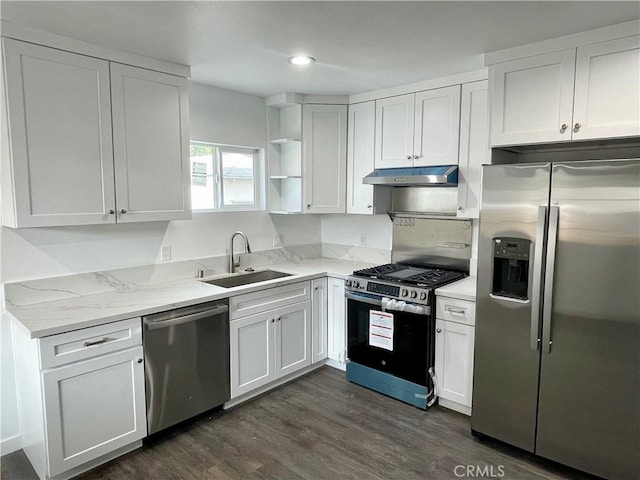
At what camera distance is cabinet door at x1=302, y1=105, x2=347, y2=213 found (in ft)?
12.1

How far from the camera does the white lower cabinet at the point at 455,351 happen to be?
2820 millimetres

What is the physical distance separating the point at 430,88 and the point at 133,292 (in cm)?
266

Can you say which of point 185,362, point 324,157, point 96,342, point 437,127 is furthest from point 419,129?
point 96,342

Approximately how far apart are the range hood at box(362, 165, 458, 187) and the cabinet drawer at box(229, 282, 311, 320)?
3.50 feet

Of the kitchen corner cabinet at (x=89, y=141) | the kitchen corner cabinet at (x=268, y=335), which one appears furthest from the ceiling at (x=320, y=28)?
the kitchen corner cabinet at (x=268, y=335)

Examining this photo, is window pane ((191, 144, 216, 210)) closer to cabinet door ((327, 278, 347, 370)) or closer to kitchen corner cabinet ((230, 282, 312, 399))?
kitchen corner cabinet ((230, 282, 312, 399))

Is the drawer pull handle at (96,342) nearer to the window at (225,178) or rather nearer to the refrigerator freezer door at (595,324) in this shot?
the window at (225,178)

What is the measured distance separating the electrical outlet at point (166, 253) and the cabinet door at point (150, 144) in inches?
14.8

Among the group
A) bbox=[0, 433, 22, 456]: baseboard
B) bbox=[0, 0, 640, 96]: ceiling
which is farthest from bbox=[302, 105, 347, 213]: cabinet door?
bbox=[0, 433, 22, 456]: baseboard

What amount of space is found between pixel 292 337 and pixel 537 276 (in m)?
1.91

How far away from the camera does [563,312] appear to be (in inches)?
88.3

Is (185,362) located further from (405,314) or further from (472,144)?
(472,144)

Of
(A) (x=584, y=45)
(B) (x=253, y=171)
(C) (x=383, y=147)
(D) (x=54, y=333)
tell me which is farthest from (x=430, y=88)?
(D) (x=54, y=333)

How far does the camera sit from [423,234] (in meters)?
3.62
